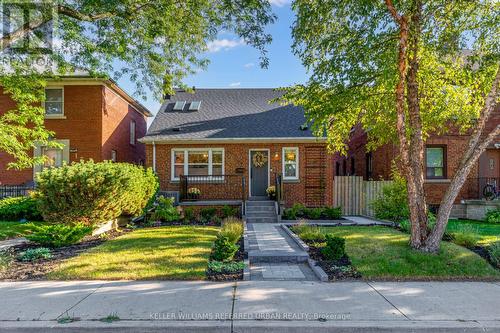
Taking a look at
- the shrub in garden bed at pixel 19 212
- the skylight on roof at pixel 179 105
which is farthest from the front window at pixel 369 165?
the shrub in garden bed at pixel 19 212

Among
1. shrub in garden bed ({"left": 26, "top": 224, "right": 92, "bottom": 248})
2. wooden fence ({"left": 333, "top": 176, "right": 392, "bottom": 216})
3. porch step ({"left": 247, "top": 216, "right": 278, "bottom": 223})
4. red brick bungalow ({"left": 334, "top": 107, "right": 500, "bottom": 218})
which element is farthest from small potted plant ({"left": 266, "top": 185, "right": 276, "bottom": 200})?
shrub in garden bed ({"left": 26, "top": 224, "right": 92, "bottom": 248})

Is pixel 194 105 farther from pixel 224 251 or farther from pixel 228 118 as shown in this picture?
pixel 224 251

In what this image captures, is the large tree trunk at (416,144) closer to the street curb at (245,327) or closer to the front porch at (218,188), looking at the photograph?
the street curb at (245,327)

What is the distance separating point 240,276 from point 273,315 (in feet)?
5.56

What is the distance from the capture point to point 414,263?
20.1 feet

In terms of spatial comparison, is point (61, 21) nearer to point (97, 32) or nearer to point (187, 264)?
point (97, 32)

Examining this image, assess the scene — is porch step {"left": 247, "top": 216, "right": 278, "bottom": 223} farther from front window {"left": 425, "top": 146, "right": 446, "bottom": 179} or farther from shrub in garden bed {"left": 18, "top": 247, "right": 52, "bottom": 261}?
front window {"left": 425, "top": 146, "right": 446, "bottom": 179}

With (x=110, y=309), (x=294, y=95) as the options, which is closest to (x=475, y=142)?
(x=294, y=95)

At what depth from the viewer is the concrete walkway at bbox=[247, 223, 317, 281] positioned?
19.4ft

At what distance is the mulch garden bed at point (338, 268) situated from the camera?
18.7 feet

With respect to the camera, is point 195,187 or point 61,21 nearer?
point 61,21

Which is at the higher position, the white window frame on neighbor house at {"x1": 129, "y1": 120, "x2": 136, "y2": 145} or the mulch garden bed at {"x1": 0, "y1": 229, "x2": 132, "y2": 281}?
the white window frame on neighbor house at {"x1": 129, "y1": 120, "x2": 136, "y2": 145}

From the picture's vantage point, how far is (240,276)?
18.6 ft

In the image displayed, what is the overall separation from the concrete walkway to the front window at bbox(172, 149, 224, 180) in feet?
22.7
